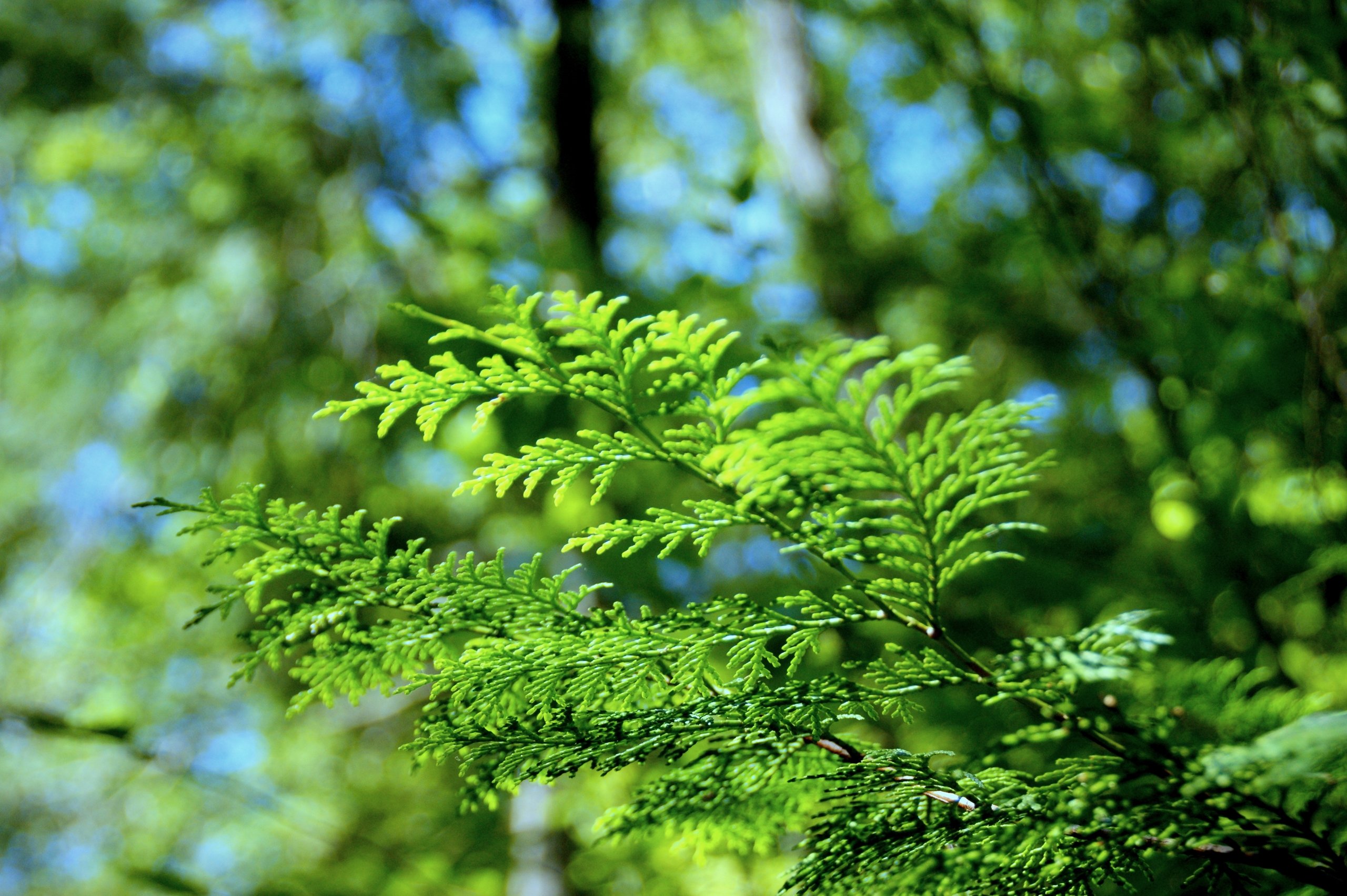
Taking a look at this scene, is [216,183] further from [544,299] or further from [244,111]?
[544,299]

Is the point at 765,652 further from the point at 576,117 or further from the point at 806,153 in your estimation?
the point at 576,117

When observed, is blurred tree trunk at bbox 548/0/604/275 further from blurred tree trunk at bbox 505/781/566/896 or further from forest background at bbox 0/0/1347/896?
blurred tree trunk at bbox 505/781/566/896

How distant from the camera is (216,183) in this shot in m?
4.81

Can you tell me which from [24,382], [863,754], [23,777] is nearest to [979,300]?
[863,754]

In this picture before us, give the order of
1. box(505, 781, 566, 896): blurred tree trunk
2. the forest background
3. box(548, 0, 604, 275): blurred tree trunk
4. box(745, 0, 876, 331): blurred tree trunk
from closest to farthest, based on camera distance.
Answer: the forest background, box(505, 781, 566, 896): blurred tree trunk, box(745, 0, 876, 331): blurred tree trunk, box(548, 0, 604, 275): blurred tree trunk

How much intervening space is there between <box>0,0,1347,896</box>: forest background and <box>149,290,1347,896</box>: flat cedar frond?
714 millimetres

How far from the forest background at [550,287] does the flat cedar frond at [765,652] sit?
714mm

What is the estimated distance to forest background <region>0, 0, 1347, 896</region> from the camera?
1.75 meters

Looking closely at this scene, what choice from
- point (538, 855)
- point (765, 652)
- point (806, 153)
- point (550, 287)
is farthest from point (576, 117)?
point (765, 652)

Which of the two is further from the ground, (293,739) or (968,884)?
(293,739)

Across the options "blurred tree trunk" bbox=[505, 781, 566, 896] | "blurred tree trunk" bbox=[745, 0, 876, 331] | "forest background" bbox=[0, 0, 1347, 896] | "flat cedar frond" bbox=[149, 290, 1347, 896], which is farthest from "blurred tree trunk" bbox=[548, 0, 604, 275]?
"flat cedar frond" bbox=[149, 290, 1347, 896]

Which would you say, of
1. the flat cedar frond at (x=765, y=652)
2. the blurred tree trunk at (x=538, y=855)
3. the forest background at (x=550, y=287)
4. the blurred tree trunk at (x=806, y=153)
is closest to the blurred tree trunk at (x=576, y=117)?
the forest background at (x=550, y=287)

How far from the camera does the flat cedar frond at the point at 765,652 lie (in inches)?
25.8

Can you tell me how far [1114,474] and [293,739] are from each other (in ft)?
15.0
